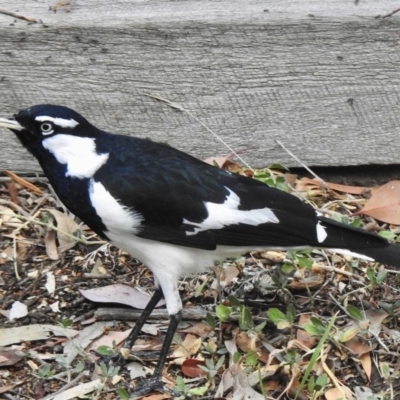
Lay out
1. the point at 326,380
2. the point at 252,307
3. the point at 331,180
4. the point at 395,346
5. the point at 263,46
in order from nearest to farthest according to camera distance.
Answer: the point at 326,380 < the point at 395,346 < the point at 252,307 < the point at 263,46 < the point at 331,180

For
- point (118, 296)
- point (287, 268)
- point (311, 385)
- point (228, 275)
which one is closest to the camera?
point (311, 385)

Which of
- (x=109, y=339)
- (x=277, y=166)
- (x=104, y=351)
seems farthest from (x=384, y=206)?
(x=104, y=351)

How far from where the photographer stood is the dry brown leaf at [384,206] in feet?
14.8

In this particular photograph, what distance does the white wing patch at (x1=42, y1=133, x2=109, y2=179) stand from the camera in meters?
3.73

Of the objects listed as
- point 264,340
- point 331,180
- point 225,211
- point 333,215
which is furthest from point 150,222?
point 331,180

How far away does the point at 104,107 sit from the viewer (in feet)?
15.2

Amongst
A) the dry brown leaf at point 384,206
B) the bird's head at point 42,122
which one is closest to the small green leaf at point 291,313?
the dry brown leaf at point 384,206

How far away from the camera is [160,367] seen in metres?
3.78

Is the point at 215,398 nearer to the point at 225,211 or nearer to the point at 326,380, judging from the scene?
the point at 326,380

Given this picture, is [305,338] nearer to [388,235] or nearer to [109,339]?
[388,235]

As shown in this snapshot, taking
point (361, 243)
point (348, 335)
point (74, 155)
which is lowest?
point (348, 335)

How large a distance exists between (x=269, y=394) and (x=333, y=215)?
96 cm

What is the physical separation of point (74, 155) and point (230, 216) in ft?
1.95

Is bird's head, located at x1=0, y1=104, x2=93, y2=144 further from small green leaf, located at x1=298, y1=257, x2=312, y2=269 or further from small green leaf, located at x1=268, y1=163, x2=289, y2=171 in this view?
small green leaf, located at x1=268, y1=163, x2=289, y2=171
